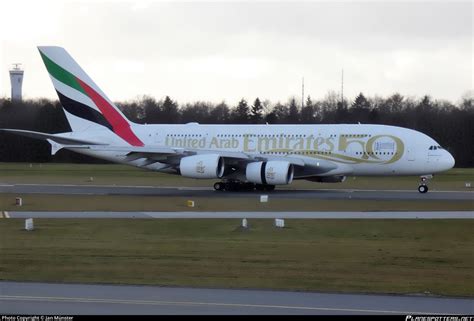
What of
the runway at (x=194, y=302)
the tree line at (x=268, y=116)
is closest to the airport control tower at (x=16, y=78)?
the tree line at (x=268, y=116)

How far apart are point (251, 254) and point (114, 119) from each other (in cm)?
2866

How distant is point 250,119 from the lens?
90.2m

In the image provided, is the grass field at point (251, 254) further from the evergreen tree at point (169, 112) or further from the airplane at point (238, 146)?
the evergreen tree at point (169, 112)

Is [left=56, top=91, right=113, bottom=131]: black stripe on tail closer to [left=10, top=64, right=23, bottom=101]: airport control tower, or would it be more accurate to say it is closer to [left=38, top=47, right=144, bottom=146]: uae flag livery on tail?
[left=38, top=47, right=144, bottom=146]: uae flag livery on tail

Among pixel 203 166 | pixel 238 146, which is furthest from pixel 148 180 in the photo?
pixel 203 166

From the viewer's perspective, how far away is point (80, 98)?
48.1 metres

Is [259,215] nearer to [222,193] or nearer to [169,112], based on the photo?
[222,193]

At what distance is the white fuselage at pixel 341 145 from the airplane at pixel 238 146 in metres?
0.05

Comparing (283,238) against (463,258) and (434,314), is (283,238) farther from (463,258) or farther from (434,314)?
(434,314)

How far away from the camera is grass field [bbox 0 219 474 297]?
679 inches

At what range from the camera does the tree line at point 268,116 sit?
3260 inches

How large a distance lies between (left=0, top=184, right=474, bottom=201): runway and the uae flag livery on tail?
11.3ft

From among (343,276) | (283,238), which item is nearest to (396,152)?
(283,238)

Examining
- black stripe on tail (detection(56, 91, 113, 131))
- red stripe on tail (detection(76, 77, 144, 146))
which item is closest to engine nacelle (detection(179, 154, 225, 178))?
red stripe on tail (detection(76, 77, 144, 146))
